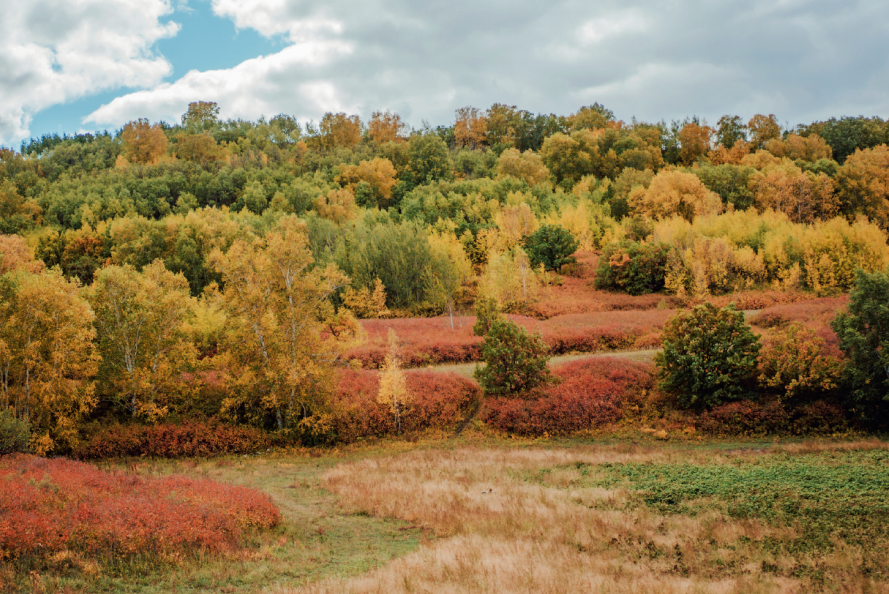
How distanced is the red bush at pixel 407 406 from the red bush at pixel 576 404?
186 centimetres

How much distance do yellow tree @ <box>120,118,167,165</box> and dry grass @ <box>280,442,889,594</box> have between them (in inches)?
5279

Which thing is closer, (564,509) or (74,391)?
(564,509)

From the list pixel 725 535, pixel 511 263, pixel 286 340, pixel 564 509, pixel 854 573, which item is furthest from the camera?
pixel 511 263

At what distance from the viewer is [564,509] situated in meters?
15.7

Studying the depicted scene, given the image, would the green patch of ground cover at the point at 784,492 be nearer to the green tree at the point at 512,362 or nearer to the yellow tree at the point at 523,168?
the green tree at the point at 512,362

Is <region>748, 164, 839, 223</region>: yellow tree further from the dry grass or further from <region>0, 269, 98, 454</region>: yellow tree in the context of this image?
<region>0, 269, 98, 454</region>: yellow tree

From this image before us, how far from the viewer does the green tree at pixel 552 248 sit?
203 ft

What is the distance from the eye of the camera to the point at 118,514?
13.6 metres

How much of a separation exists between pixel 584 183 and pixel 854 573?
289 feet

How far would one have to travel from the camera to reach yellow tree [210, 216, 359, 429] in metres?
27.3

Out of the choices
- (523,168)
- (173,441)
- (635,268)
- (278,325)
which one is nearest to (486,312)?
(278,325)

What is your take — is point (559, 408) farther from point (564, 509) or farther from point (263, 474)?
point (263, 474)

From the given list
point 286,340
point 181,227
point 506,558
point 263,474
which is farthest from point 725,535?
point 181,227

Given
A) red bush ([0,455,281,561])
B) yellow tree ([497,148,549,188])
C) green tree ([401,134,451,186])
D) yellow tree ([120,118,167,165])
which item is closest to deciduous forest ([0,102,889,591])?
red bush ([0,455,281,561])
